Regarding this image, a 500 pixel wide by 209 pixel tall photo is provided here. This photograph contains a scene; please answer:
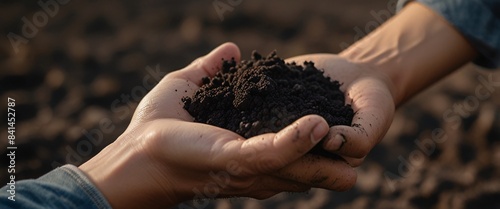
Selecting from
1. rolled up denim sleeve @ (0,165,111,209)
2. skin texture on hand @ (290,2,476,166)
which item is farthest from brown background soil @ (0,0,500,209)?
rolled up denim sleeve @ (0,165,111,209)

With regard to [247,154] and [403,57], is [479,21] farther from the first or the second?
[247,154]

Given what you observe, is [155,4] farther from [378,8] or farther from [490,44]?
[490,44]

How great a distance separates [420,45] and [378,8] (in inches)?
49.4

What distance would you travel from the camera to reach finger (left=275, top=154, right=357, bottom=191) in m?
1.46

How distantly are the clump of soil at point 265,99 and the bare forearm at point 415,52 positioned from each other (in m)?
0.27

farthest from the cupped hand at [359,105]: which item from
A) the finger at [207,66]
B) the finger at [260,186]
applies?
the finger at [207,66]

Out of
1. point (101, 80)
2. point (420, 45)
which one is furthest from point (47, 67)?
point (420, 45)

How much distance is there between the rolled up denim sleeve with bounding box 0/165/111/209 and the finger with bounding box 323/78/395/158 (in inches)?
24.0

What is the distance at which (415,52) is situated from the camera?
81.0 inches

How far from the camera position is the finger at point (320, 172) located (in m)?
1.46

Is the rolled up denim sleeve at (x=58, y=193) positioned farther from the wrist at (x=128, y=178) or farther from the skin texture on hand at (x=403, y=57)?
the skin texture on hand at (x=403, y=57)

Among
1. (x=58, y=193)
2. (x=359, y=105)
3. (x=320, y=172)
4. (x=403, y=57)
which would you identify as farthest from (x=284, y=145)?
(x=403, y=57)

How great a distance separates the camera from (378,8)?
3268 millimetres

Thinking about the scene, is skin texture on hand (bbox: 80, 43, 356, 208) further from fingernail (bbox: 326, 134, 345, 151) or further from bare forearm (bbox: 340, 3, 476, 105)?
bare forearm (bbox: 340, 3, 476, 105)
